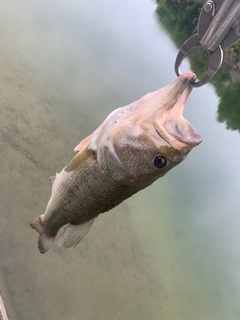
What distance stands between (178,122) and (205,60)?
1554cm

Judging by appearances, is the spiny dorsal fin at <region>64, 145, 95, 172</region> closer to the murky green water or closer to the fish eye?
the fish eye

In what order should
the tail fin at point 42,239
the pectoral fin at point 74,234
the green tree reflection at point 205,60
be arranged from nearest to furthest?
1. the pectoral fin at point 74,234
2. the tail fin at point 42,239
3. the green tree reflection at point 205,60

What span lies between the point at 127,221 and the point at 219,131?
21.2ft

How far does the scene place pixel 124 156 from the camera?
1.34 m

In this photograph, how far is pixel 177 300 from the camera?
4.60 meters

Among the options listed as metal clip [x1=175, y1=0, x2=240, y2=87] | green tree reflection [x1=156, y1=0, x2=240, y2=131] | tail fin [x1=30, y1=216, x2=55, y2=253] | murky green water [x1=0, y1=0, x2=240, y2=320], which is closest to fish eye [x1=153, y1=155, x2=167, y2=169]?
metal clip [x1=175, y1=0, x2=240, y2=87]

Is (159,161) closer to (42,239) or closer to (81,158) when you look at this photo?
(81,158)

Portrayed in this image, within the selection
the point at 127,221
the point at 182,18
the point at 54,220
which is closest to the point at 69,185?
the point at 54,220

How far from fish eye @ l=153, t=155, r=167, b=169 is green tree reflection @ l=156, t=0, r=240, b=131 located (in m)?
10.2

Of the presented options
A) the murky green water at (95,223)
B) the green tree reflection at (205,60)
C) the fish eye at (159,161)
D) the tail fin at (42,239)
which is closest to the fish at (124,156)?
the fish eye at (159,161)

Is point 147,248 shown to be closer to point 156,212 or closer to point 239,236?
point 156,212

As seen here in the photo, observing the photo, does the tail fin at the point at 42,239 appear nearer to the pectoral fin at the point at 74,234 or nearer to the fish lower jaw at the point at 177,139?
the pectoral fin at the point at 74,234

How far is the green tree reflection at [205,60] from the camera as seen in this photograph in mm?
12183

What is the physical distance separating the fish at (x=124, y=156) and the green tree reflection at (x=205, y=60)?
10025mm
